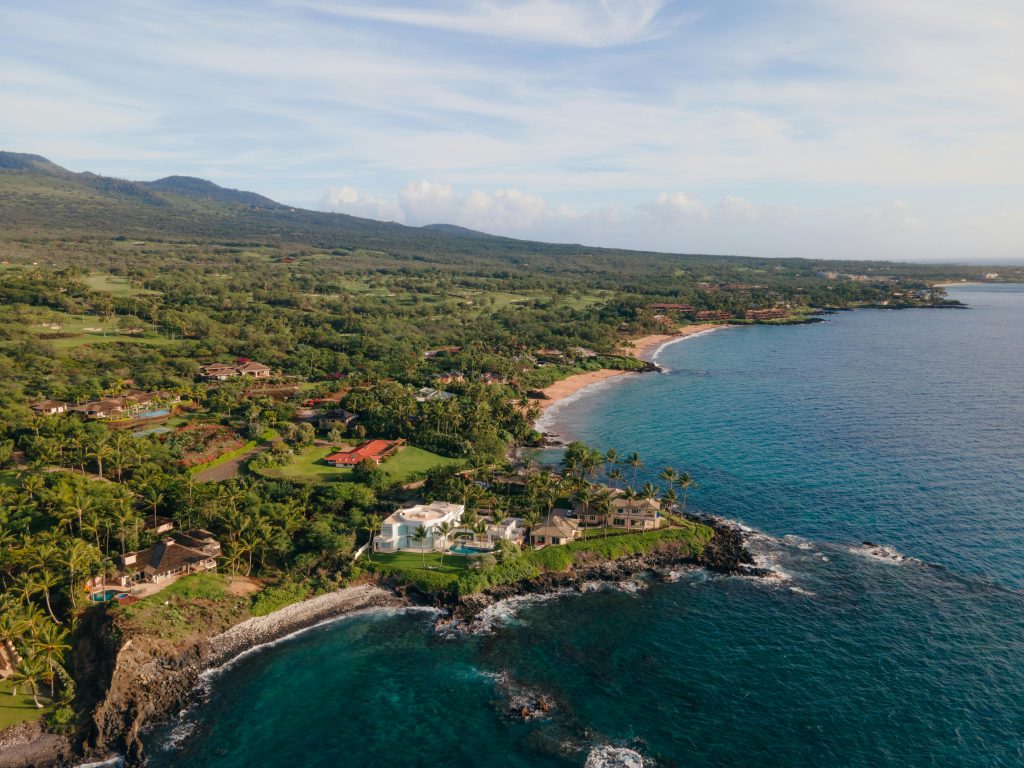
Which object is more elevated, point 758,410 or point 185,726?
point 758,410

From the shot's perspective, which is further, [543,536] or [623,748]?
[543,536]

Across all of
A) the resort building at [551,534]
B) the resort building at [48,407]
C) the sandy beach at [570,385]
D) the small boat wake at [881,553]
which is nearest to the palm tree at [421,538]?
the resort building at [551,534]

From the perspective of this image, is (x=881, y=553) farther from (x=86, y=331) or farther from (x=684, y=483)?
(x=86, y=331)

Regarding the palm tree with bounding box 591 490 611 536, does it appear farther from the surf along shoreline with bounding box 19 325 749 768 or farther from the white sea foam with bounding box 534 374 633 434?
the white sea foam with bounding box 534 374 633 434

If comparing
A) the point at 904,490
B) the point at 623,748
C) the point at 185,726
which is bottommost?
the point at 185,726

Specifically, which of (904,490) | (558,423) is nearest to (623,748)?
(904,490)

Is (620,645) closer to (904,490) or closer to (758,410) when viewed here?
(904,490)
